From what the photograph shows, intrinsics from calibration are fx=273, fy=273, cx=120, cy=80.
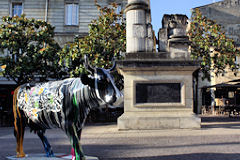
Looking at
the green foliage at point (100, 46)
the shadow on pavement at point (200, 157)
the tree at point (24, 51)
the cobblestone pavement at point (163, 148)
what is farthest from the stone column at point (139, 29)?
the tree at point (24, 51)

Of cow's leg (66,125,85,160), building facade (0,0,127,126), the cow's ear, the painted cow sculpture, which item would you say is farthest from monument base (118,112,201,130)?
building facade (0,0,127,126)

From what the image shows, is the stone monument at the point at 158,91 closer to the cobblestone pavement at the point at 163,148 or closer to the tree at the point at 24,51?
the cobblestone pavement at the point at 163,148

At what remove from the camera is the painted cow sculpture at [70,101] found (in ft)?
16.0

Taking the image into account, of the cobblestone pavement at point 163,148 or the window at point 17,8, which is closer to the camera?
the cobblestone pavement at point 163,148

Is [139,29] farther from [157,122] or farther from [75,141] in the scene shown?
[75,141]

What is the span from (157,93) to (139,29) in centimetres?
305

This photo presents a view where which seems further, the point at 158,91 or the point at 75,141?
the point at 158,91

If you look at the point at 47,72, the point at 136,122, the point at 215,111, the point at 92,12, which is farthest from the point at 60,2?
the point at 136,122

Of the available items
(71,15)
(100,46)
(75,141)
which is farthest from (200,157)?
(71,15)

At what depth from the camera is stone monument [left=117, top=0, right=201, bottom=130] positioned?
464 inches

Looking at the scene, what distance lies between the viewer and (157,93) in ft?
38.9

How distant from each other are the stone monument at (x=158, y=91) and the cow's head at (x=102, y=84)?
6.89 metres

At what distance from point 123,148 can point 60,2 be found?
79.9 ft

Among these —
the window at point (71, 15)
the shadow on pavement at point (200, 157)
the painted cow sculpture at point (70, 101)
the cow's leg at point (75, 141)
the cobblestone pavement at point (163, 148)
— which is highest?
the window at point (71, 15)
